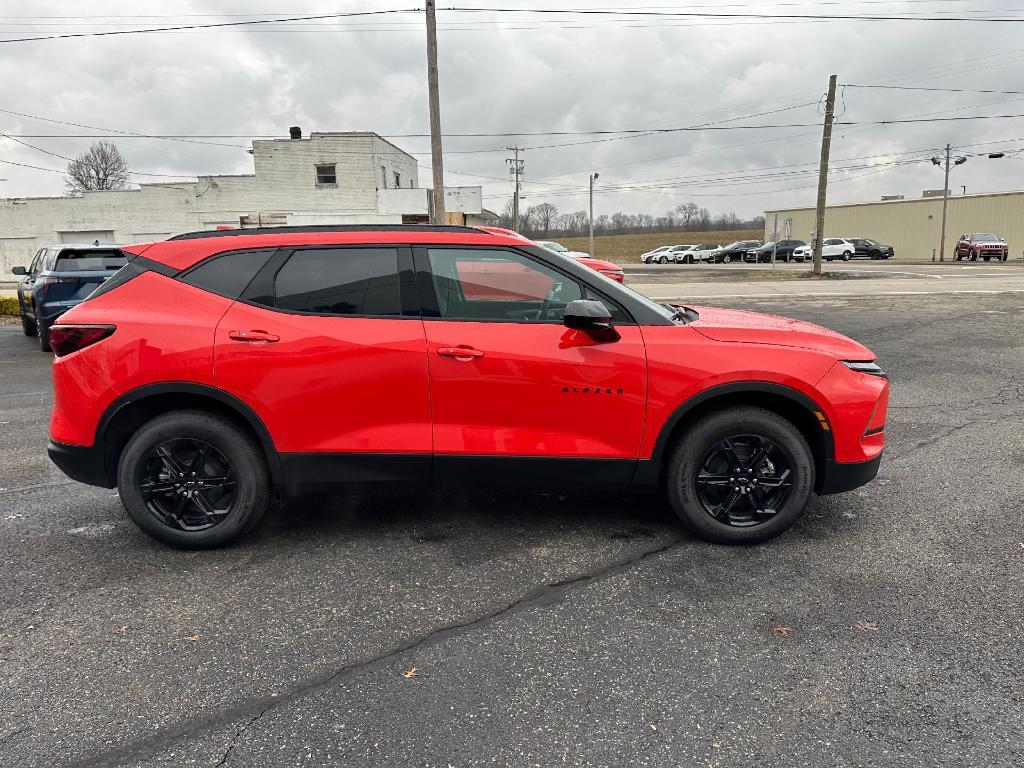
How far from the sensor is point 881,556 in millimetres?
3590

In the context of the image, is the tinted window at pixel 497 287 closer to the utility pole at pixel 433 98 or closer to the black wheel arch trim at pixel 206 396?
the black wheel arch trim at pixel 206 396

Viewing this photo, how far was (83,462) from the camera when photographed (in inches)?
142

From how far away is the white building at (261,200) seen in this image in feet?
123

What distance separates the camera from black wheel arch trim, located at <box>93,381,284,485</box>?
348 centimetres

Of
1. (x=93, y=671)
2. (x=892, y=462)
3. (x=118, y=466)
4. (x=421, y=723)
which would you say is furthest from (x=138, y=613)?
(x=892, y=462)

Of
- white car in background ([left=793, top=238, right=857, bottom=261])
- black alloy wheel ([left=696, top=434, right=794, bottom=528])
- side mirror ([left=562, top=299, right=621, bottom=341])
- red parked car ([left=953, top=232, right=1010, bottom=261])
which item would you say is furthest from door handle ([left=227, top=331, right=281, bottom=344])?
red parked car ([left=953, top=232, right=1010, bottom=261])

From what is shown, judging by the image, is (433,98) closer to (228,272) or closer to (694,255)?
(228,272)

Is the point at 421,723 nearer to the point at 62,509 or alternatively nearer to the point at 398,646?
the point at 398,646

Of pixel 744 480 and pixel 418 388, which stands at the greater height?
pixel 418 388

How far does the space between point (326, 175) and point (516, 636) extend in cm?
3873

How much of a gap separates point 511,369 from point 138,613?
204 cm

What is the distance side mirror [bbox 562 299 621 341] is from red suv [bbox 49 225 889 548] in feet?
0.04

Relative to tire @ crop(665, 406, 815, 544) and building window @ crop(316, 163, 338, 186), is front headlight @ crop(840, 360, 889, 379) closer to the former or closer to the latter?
tire @ crop(665, 406, 815, 544)

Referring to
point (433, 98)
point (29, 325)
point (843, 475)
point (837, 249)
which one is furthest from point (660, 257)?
point (843, 475)
